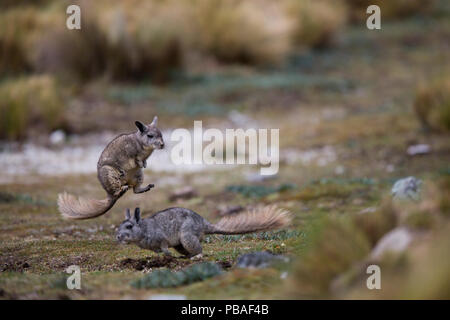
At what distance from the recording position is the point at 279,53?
20297 millimetres

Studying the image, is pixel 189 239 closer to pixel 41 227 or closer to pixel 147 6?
pixel 41 227

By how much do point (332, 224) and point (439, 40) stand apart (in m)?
18.9

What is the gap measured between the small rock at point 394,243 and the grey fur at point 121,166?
2.28 meters

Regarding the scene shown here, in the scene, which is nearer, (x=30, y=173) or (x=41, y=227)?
(x=41, y=227)

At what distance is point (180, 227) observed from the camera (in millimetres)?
6246

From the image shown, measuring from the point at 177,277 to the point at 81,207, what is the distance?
1531 mm

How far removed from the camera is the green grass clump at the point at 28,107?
14.4 metres

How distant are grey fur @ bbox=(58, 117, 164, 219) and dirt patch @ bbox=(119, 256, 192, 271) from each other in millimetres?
592

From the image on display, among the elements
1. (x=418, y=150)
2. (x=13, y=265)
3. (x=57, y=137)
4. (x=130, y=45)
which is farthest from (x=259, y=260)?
(x=130, y=45)

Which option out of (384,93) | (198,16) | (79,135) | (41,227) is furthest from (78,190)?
(198,16)

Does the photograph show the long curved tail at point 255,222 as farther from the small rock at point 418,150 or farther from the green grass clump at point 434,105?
the green grass clump at point 434,105

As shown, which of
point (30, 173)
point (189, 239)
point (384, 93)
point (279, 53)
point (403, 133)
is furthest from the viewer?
point (279, 53)

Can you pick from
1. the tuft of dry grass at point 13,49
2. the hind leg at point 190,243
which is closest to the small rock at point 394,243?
the hind leg at point 190,243
